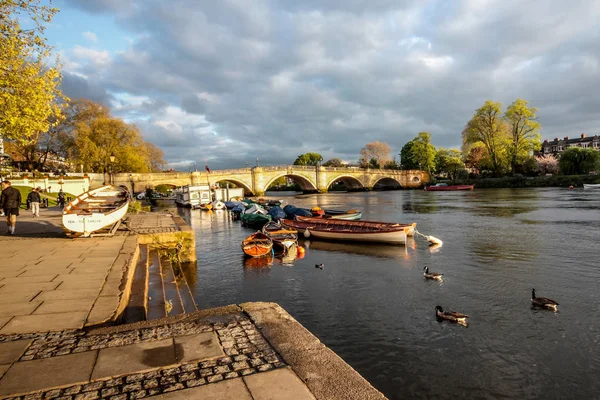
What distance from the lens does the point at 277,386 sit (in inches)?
131

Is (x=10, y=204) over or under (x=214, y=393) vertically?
over

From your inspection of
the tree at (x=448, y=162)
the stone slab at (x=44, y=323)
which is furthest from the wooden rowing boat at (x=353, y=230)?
the tree at (x=448, y=162)

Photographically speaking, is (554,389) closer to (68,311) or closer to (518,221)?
(68,311)

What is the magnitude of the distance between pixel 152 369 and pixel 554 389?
22.8ft

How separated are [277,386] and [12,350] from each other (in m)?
3.10

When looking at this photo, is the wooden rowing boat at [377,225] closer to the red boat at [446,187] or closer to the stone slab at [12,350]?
the stone slab at [12,350]

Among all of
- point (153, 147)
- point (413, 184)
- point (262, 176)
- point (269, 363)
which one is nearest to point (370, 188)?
point (413, 184)

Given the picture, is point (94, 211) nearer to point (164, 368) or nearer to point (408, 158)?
point (164, 368)

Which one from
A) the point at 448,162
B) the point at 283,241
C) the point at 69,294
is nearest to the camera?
the point at 69,294

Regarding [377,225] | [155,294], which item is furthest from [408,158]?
[155,294]

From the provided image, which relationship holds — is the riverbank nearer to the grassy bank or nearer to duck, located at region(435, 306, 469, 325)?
duck, located at region(435, 306, 469, 325)

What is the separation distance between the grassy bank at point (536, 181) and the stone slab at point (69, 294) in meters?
82.7

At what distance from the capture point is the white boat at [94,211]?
12266 mm

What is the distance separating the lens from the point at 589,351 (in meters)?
7.66
